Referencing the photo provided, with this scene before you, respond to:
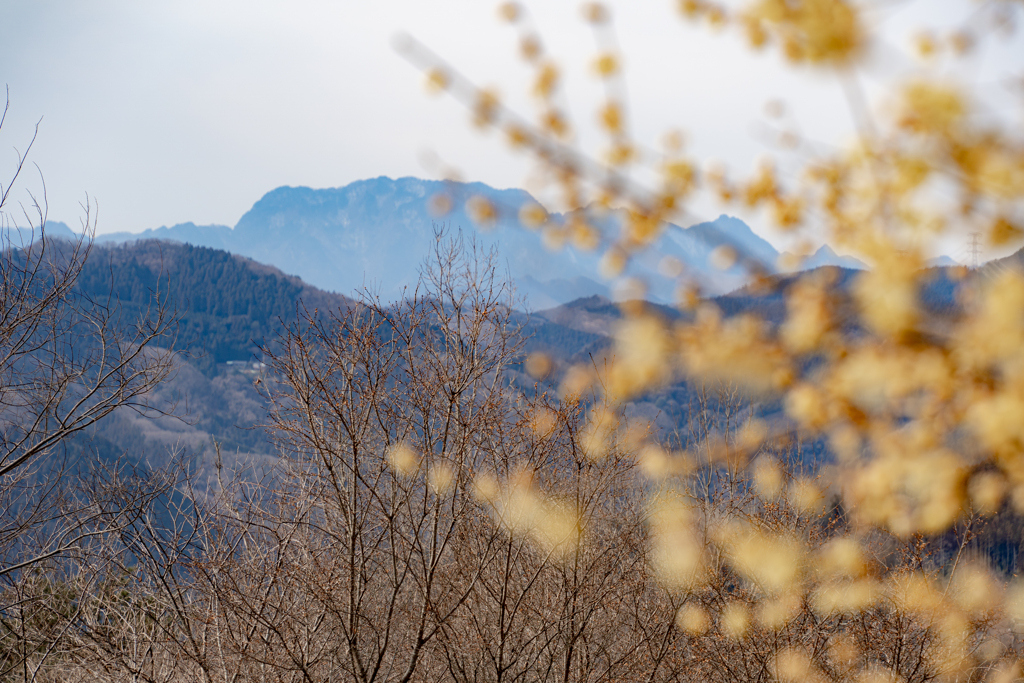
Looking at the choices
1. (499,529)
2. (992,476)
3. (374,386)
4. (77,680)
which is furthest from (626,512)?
(992,476)

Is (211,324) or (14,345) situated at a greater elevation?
(211,324)

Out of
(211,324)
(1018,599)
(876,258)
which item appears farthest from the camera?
(211,324)

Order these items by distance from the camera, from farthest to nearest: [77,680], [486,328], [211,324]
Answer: [211,324] < [77,680] < [486,328]

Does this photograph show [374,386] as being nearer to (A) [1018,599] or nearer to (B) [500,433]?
(B) [500,433]

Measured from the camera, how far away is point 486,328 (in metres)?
6.53

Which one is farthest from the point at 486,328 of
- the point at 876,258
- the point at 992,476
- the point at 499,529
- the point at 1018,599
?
the point at 1018,599

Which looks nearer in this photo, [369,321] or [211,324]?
[369,321]

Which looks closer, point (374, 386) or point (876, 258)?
point (876, 258)

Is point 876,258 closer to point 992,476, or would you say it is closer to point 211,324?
point 992,476

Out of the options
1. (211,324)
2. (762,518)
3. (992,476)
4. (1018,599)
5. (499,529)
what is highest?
(211,324)

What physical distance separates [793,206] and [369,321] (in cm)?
451

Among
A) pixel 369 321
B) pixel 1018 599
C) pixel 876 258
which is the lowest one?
pixel 876 258

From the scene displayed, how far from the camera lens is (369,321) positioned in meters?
5.39

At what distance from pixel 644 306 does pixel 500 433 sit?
4.08 meters
